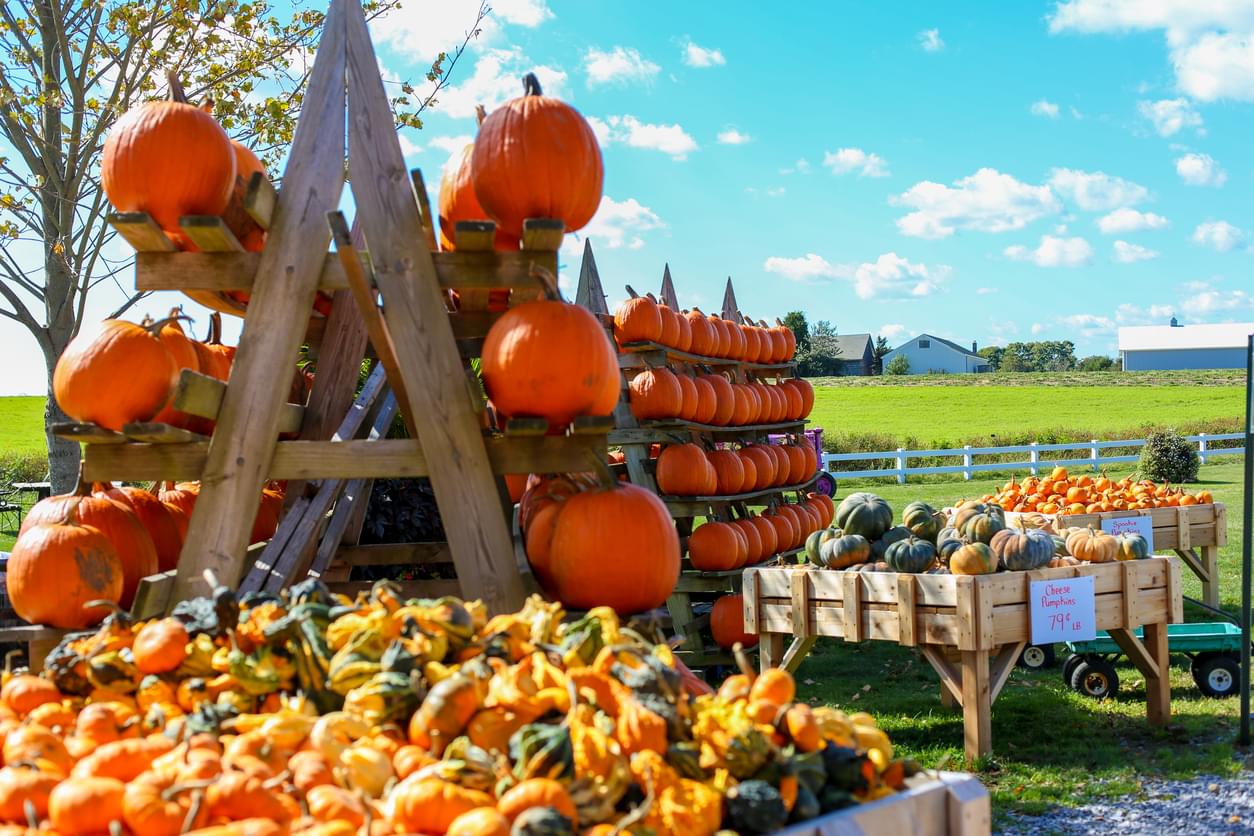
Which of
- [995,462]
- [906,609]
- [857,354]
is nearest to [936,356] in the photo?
[857,354]

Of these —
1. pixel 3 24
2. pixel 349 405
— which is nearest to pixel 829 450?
pixel 3 24

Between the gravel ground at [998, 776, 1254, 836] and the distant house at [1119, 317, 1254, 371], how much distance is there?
8298 cm

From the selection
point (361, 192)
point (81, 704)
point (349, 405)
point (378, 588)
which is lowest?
point (81, 704)

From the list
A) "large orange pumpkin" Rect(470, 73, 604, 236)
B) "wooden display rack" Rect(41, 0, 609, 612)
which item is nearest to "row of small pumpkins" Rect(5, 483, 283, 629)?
"wooden display rack" Rect(41, 0, 609, 612)

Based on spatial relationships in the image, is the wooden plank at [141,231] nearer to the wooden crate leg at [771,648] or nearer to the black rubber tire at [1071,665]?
the wooden crate leg at [771,648]

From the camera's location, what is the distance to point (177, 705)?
241cm

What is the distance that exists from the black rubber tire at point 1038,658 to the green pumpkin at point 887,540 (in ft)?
6.45

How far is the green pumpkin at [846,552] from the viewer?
595 centimetres

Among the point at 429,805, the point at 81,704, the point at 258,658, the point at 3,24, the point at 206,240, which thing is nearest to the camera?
the point at 429,805

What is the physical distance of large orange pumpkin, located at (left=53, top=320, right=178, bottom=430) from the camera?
3023 millimetres

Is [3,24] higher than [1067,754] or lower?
higher

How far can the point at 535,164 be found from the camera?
3.03 metres

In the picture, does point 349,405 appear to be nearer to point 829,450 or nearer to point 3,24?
point 3,24

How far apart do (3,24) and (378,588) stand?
9.42 m
